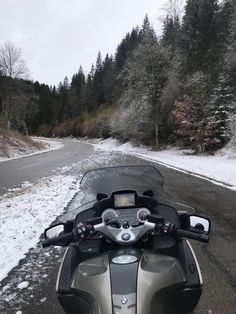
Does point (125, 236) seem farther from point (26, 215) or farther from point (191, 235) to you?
point (26, 215)

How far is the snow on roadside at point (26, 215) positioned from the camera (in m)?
5.94

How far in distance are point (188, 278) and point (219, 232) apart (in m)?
4.56

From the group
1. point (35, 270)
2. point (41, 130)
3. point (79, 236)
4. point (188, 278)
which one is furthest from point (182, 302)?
point (41, 130)

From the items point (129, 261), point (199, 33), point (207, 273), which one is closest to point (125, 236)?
point (129, 261)

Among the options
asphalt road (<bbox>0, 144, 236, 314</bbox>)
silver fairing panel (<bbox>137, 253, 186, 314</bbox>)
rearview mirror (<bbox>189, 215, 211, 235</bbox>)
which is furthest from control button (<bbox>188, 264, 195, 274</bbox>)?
asphalt road (<bbox>0, 144, 236, 314</bbox>)

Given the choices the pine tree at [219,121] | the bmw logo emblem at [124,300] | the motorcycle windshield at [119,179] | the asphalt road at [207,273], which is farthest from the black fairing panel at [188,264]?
the pine tree at [219,121]

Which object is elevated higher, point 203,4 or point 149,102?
point 203,4

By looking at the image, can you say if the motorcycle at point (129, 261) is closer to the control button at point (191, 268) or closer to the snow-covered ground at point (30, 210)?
the control button at point (191, 268)

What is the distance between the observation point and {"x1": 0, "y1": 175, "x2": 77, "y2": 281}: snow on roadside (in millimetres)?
5941

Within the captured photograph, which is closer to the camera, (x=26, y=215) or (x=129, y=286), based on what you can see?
(x=129, y=286)

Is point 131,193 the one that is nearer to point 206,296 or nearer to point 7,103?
point 206,296

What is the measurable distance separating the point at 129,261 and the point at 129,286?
0.19m

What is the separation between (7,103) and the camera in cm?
5306

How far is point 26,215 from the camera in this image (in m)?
8.52
